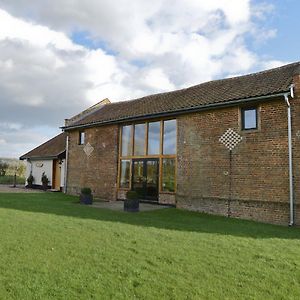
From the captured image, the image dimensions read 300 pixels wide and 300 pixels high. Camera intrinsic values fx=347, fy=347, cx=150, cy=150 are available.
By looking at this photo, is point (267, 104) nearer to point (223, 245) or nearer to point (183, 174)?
point (183, 174)

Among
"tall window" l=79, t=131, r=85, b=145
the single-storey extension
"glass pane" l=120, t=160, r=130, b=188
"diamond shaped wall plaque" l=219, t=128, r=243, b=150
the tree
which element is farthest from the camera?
the tree

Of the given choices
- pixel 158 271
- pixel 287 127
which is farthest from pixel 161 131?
pixel 158 271

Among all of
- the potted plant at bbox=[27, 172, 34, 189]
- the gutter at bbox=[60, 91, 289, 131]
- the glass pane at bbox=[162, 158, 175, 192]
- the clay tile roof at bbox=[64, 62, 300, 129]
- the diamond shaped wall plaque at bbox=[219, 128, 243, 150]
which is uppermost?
the clay tile roof at bbox=[64, 62, 300, 129]

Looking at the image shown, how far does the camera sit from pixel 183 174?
14453 mm

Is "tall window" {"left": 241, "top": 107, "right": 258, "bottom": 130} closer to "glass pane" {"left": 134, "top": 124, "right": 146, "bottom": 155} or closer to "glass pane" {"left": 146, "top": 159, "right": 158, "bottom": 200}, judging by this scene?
"glass pane" {"left": 146, "top": 159, "right": 158, "bottom": 200}

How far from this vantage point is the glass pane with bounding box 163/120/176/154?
50.1ft

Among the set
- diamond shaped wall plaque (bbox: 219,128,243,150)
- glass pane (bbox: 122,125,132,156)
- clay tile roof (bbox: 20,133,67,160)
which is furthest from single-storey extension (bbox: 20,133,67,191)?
diamond shaped wall plaque (bbox: 219,128,243,150)

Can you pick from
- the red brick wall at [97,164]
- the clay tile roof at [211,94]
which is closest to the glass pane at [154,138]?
the clay tile roof at [211,94]

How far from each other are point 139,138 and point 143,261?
11341 mm

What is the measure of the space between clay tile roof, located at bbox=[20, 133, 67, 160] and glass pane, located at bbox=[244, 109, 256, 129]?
583 inches

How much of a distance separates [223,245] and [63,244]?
3.23m

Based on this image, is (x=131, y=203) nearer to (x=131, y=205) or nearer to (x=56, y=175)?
(x=131, y=205)

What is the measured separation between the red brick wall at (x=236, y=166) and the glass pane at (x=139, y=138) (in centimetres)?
237

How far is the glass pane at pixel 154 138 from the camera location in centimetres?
1600
